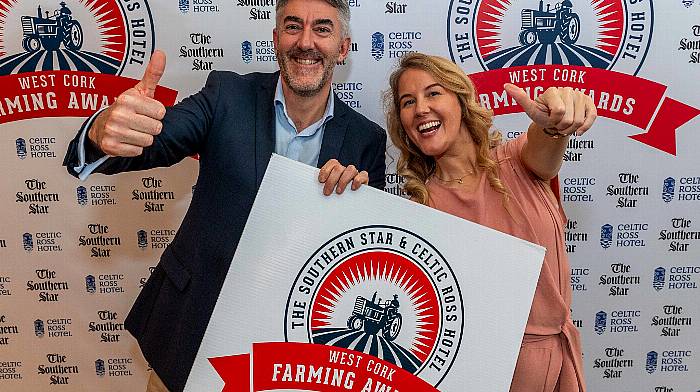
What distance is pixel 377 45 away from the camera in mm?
1932

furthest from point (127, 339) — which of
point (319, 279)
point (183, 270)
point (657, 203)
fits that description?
point (657, 203)

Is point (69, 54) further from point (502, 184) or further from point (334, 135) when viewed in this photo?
point (502, 184)

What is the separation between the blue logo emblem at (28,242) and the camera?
80.5 inches

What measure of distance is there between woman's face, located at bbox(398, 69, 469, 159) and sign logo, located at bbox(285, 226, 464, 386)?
0.27m

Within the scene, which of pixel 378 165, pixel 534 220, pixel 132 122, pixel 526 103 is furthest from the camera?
pixel 378 165

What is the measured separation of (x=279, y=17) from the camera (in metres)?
1.54

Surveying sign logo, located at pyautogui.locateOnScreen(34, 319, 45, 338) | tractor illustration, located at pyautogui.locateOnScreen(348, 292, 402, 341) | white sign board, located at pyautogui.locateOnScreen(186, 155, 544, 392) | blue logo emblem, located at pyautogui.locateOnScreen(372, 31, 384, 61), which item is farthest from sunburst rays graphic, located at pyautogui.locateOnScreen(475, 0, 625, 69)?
sign logo, located at pyautogui.locateOnScreen(34, 319, 45, 338)

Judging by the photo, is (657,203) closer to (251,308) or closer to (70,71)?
(251,308)

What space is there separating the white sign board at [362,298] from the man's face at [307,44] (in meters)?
0.34

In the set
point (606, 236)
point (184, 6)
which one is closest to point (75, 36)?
point (184, 6)

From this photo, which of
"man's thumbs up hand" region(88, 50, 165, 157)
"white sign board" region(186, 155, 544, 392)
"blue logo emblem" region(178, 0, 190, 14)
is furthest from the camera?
"blue logo emblem" region(178, 0, 190, 14)

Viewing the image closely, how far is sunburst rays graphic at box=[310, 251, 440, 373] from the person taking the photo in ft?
4.15

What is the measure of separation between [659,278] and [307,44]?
146 cm

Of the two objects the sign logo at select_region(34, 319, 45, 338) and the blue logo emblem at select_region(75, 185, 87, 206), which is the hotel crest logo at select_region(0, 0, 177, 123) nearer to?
the blue logo emblem at select_region(75, 185, 87, 206)
